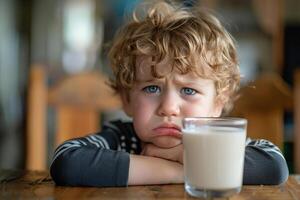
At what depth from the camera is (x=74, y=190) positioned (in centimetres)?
85

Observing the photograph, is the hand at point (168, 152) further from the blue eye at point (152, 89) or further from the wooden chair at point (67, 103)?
the wooden chair at point (67, 103)

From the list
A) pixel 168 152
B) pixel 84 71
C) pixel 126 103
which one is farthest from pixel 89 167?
pixel 84 71

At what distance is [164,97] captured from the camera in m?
0.92

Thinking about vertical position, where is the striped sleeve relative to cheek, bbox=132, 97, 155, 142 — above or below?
below

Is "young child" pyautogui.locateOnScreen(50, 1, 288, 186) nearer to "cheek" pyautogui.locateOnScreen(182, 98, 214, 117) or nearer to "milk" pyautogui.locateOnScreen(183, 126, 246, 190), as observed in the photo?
"cheek" pyautogui.locateOnScreen(182, 98, 214, 117)

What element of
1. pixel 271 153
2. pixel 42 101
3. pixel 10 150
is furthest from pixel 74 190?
pixel 10 150

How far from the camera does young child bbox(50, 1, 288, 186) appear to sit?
0.88m

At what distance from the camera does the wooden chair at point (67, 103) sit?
1.69 meters

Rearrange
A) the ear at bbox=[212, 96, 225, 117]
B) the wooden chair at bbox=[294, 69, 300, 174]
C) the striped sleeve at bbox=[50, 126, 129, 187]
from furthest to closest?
the wooden chair at bbox=[294, 69, 300, 174] < the ear at bbox=[212, 96, 225, 117] < the striped sleeve at bbox=[50, 126, 129, 187]

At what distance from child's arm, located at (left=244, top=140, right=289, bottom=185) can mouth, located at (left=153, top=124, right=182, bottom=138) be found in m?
0.12

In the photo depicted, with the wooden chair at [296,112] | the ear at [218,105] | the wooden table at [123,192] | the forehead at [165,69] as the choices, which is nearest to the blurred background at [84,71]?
the wooden chair at [296,112]

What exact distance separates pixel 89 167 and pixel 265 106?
2.98 ft

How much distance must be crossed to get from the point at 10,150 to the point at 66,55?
1.27 meters

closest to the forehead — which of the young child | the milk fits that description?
the young child
